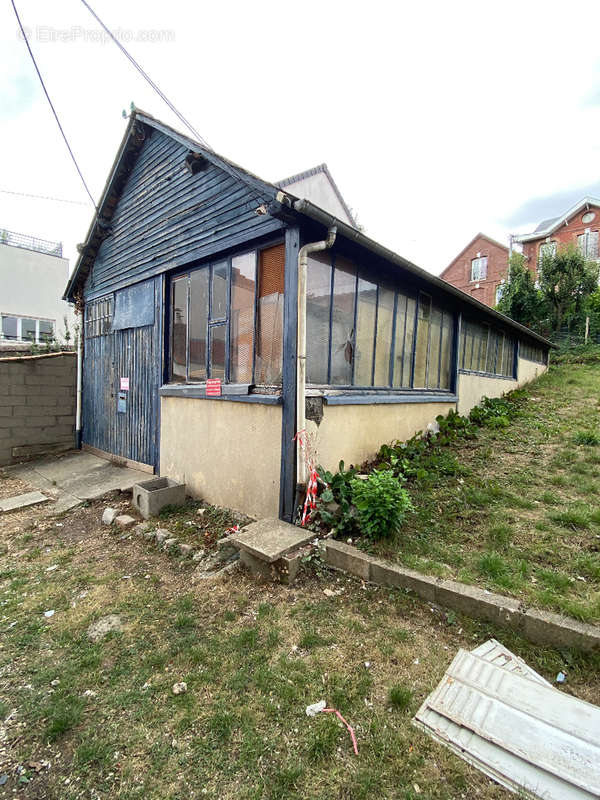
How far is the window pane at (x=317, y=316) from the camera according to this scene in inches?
173

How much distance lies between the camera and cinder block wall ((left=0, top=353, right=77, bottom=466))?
25.7 ft

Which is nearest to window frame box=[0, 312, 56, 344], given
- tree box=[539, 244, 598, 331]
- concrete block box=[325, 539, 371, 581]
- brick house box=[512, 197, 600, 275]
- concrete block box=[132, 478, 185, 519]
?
concrete block box=[132, 478, 185, 519]

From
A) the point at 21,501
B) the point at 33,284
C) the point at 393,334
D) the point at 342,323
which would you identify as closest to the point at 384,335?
the point at 393,334

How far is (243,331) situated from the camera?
484 cm

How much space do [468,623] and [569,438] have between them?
523cm

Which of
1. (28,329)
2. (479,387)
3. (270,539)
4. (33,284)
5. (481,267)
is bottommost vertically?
(270,539)

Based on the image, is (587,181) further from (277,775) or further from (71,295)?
(277,775)

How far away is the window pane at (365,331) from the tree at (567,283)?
1663cm

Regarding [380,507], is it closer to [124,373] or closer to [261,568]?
[261,568]

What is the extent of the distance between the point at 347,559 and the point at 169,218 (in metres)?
5.75

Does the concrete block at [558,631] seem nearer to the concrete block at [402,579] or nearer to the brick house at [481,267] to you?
the concrete block at [402,579]

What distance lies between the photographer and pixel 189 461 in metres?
5.57

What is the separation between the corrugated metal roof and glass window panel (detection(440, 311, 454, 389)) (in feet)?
19.7

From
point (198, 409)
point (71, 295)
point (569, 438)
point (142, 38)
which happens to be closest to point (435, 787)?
point (198, 409)
